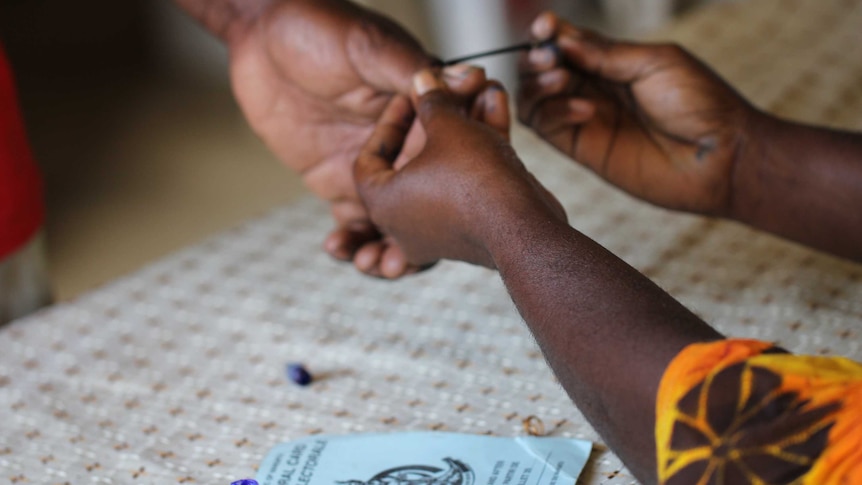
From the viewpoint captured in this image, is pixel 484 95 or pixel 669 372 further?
pixel 484 95

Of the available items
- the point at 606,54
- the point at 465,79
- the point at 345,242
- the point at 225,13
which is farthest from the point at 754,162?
the point at 225,13

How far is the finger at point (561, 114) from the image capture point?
85 centimetres

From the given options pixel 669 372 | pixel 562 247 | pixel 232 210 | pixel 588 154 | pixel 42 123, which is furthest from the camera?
pixel 42 123

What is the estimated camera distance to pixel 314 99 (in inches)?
34.8

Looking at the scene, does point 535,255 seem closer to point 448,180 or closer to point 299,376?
point 448,180

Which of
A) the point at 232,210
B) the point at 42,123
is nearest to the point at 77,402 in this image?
the point at 232,210

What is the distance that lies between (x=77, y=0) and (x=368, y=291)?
8.45 feet

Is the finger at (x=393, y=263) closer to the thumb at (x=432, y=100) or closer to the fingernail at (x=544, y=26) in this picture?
the thumb at (x=432, y=100)

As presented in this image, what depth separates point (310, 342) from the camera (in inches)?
31.8

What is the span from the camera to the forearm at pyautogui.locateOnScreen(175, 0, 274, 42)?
906mm

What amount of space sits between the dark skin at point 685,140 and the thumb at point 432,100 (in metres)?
0.14

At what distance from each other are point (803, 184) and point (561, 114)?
0.23 meters

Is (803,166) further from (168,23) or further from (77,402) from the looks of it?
(168,23)

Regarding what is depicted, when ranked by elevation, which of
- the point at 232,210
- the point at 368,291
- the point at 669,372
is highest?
the point at 669,372
